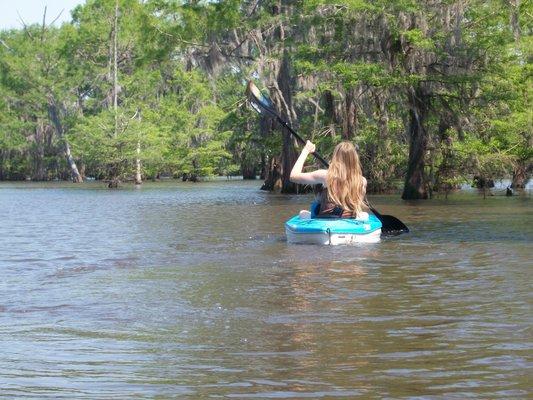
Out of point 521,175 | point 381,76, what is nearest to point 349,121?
point 381,76

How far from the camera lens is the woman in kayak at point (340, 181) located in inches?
612

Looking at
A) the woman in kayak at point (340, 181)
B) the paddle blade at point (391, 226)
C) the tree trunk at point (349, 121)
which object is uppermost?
the tree trunk at point (349, 121)

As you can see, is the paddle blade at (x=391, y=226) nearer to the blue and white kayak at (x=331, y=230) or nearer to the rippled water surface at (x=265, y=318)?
the rippled water surface at (x=265, y=318)

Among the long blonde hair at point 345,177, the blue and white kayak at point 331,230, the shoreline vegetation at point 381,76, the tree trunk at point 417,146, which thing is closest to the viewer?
the long blonde hair at point 345,177

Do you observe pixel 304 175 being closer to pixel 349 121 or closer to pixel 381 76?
pixel 381 76

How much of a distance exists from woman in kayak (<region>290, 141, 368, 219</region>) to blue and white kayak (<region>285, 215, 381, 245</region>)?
7.3 inches

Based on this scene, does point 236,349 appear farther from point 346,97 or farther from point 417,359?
point 346,97

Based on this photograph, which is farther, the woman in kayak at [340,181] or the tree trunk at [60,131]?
the tree trunk at [60,131]

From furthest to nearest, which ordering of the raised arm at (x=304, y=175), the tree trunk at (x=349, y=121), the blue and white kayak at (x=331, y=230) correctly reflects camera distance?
the tree trunk at (x=349, y=121) → the blue and white kayak at (x=331, y=230) → the raised arm at (x=304, y=175)

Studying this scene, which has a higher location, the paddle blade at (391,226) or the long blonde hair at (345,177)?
the long blonde hair at (345,177)

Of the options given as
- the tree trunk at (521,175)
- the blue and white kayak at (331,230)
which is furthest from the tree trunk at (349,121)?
the blue and white kayak at (331,230)

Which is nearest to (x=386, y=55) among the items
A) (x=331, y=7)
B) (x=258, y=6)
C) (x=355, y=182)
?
(x=331, y=7)

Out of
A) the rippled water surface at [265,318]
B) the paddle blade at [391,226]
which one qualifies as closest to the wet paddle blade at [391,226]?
the paddle blade at [391,226]

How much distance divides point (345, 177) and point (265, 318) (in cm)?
698
